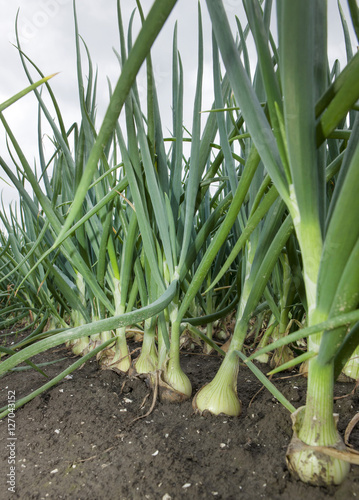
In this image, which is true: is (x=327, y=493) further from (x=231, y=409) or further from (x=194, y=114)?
(x=194, y=114)

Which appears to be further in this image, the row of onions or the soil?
the soil

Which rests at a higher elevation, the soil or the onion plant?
the onion plant

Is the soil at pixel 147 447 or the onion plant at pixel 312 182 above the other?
the onion plant at pixel 312 182

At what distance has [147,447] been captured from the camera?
547 millimetres

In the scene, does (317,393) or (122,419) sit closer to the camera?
(317,393)

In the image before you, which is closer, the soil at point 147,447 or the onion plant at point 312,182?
the onion plant at point 312,182

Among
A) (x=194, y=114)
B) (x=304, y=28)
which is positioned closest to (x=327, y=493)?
(x=304, y=28)

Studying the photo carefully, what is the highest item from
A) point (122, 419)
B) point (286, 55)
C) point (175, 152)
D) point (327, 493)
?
point (286, 55)

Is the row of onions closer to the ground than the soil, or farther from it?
farther from it

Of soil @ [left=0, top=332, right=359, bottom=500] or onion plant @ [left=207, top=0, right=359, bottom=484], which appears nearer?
onion plant @ [left=207, top=0, right=359, bottom=484]

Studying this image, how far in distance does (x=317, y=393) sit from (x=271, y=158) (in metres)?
0.27

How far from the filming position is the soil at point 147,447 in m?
0.44

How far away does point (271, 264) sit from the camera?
561 mm

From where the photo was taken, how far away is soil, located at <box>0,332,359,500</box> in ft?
1.45
